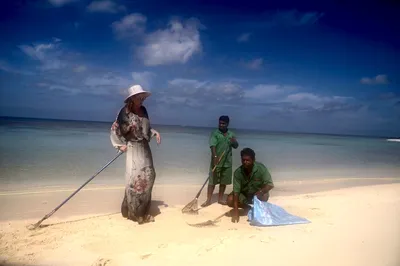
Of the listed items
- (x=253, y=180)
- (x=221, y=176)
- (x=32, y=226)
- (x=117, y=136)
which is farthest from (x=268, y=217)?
(x=32, y=226)

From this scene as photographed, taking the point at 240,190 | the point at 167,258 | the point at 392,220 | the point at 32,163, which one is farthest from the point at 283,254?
the point at 32,163

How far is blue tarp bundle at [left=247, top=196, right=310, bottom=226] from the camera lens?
4.13 meters

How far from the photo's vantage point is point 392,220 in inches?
164

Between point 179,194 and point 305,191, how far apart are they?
9.97ft

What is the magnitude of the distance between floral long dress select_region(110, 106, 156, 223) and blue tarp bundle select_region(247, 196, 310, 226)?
58.7 inches

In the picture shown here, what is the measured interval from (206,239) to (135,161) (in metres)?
1.47

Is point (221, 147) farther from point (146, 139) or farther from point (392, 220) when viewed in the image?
point (392, 220)

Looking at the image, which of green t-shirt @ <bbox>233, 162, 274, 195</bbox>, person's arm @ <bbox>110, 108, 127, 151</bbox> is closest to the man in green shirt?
green t-shirt @ <bbox>233, 162, 274, 195</bbox>

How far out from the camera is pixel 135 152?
14.3 ft

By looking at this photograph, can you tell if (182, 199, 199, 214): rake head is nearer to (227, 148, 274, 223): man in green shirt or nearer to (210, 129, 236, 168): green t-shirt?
(227, 148, 274, 223): man in green shirt

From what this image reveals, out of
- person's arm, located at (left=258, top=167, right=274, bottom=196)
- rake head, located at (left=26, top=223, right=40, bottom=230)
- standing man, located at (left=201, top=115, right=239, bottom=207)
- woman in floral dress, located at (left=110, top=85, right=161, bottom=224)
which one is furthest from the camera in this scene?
standing man, located at (left=201, top=115, right=239, bottom=207)

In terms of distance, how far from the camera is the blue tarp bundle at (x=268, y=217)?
4.13 metres

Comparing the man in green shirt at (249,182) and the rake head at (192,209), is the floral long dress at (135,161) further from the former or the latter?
the man in green shirt at (249,182)

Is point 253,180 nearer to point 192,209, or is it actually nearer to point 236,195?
point 236,195
